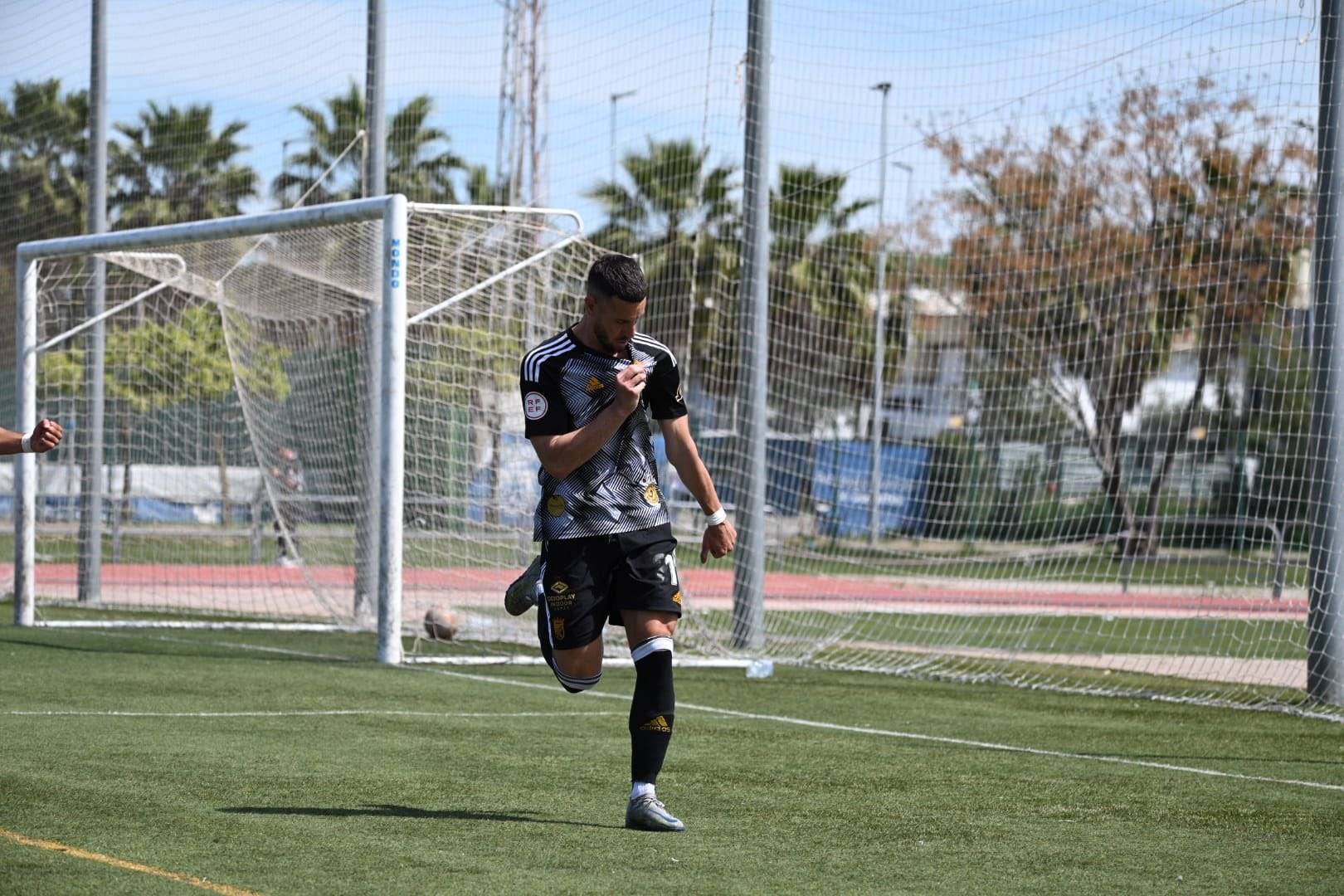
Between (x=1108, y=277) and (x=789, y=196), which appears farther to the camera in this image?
(x=1108, y=277)

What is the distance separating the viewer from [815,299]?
68.7 ft

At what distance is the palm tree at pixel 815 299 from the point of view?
17.7 metres

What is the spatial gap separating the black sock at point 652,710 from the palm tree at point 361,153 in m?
9.64

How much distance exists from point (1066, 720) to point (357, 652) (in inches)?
222

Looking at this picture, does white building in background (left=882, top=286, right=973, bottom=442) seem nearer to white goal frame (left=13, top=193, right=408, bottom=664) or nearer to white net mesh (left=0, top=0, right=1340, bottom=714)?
white net mesh (left=0, top=0, right=1340, bottom=714)

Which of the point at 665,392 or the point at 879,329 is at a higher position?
the point at 879,329

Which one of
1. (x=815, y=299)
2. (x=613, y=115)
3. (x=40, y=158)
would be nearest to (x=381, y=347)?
(x=613, y=115)

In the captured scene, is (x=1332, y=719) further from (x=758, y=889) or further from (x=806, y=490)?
(x=806, y=490)

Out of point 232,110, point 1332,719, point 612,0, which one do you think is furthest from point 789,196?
point 1332,719

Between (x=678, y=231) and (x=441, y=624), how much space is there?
16.7ft

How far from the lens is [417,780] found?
662 centimetres

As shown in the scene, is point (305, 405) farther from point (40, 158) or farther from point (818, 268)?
point (818, 268)

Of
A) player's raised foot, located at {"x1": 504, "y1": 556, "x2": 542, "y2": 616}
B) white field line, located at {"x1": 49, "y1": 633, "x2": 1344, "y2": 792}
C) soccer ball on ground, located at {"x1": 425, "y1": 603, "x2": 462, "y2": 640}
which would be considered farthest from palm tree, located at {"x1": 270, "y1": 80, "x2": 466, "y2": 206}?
player's raised foot, located at {"x1": 504, "y1": 556, "x2": 542, "y2": 616}

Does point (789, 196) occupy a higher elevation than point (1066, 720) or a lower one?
higher
